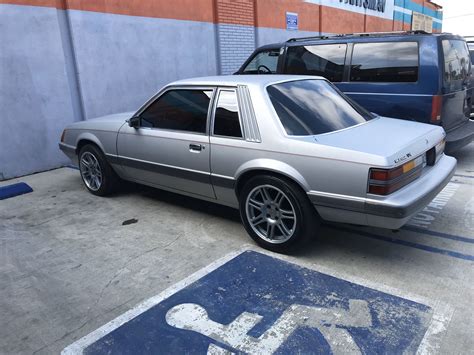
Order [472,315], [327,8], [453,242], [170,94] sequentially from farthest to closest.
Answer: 1. [327,8]
2. [170,94]
3. [453,242]
4. [472,315]

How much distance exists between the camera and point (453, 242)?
3.89 m

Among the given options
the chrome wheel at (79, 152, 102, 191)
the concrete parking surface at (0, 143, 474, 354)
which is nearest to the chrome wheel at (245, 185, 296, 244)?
the concrete parking surface at (0, 143, 474, 354)

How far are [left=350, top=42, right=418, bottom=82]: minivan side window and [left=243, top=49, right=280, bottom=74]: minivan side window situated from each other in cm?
150

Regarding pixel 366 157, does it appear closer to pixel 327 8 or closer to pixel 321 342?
pixel 321 342

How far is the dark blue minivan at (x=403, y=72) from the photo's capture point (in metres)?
5.48

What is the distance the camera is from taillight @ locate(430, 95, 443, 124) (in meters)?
5.43

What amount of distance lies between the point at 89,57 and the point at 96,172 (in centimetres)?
270

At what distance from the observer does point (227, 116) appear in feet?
13.1

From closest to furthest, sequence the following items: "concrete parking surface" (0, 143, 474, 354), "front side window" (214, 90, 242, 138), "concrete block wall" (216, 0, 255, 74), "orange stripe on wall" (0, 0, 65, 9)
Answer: "concrete parking surface" (0, 143, 474, 354) < "front side window" (214, 90, 242, 138) < "orange stripe on wall" (0, 0, 65, 9) < "concrete block wall" (216, 0, 255, 74)

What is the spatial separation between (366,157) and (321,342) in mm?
1368

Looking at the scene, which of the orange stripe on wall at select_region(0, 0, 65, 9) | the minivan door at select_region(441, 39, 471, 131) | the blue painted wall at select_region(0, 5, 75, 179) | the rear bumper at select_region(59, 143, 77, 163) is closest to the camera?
the minivan door at select_region(441, 39, 471, 131)

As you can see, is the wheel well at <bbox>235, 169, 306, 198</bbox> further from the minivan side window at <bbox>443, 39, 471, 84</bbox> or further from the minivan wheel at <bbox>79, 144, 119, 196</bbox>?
the minivan side window at <bbox>443, 39, 471, 84</bbox>

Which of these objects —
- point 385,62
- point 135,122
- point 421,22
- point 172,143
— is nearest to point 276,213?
point 172,143

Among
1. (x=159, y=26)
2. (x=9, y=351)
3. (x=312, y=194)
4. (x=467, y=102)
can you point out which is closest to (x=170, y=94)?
(x=312, y=194)
